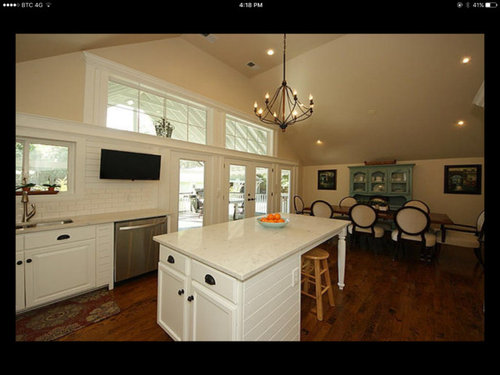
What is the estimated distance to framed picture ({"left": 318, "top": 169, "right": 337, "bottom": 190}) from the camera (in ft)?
20.0

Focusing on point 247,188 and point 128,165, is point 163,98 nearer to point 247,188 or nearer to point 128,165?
point 128,165

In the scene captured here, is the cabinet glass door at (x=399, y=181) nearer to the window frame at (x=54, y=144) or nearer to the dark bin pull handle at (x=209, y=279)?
the dark bin pull handle at (x=209, y=279)

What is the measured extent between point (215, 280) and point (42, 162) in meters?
2.60

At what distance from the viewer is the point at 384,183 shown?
199 inches

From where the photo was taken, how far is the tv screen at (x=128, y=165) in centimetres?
242

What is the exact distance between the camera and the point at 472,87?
3.21 metres

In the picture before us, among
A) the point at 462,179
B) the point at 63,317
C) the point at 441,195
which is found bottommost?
the point at 63,317

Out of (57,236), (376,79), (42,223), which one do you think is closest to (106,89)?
(42,223)

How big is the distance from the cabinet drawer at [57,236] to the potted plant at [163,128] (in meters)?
1.70

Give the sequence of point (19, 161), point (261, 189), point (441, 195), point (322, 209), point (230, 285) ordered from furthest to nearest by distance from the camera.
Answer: point (261, 189) → point (441, 195) → point (322, 209) → point (19, 161) → point (230, 285)

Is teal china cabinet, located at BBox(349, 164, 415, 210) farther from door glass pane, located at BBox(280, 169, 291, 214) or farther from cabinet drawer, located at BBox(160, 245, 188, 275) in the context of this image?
cabinet drawer, located at BBox(160, 245, 188, 275)

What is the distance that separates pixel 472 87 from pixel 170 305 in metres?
5.36

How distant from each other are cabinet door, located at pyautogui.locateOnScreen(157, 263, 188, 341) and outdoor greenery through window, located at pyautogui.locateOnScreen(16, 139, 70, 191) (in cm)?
195
